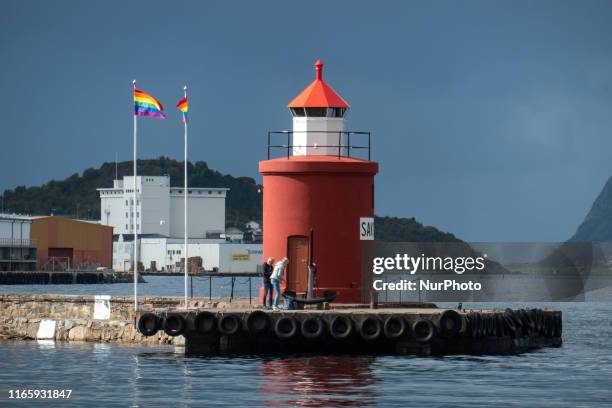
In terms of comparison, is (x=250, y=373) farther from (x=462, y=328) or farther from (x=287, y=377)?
(x=462, y=328)

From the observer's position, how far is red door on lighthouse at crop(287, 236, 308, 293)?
137 ft

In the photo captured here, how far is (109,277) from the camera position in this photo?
14125 cm

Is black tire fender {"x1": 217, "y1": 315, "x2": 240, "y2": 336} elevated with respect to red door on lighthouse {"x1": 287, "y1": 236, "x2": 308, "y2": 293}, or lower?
lower

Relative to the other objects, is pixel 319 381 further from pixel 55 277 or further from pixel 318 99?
pixel 55 277

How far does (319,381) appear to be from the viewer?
110 ft

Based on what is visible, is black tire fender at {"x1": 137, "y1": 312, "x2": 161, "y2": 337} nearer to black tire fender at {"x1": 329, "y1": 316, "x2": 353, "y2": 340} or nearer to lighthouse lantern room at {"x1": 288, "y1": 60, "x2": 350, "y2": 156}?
black tire fender at {"x1": 329, "y1": 316, "x2": 353, "y2": 340}

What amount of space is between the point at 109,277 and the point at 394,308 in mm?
101905

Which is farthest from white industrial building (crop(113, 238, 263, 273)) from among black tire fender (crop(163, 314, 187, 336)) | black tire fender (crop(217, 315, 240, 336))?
black tire fender (crop(217, 315, 240, 336))

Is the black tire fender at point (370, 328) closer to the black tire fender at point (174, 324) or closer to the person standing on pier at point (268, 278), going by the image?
the person standing on pier at point (268, 278)

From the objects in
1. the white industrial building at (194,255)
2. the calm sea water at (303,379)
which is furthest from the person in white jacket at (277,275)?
the white industrial building at (194,255)

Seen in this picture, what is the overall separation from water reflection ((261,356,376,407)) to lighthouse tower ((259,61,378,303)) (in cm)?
368

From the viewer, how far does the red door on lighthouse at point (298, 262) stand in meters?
41.6

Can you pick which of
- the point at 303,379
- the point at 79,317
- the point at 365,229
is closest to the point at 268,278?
the point at 365,229

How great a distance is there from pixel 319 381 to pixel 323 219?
8692 millimetres
